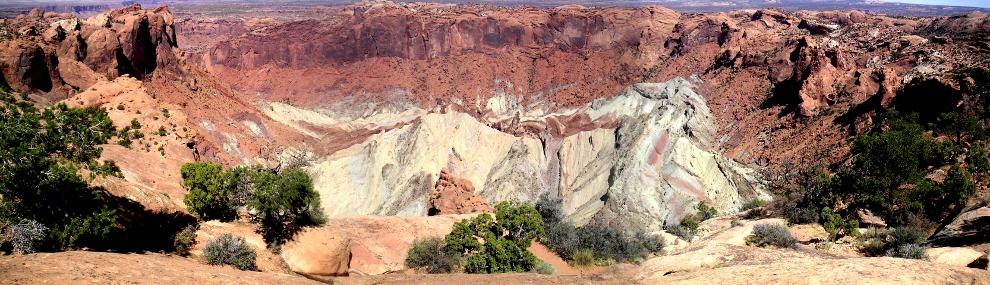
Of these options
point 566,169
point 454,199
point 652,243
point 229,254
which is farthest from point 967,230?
point 566,169

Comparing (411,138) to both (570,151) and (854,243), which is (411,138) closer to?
(570,151)

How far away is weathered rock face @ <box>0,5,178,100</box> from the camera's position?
38.6 meters

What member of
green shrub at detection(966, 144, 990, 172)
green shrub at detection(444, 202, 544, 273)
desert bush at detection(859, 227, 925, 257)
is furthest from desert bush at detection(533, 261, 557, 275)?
green shrub at detection(966, 144, 990, 172)

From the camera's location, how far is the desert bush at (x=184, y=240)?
1641cm

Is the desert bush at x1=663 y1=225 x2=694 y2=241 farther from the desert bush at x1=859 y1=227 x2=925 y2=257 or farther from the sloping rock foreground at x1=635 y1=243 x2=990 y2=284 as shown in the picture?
the sloping rock foreground at x1=635 y1=243 x2=990 y2=284

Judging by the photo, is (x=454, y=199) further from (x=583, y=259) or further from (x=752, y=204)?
(x=752, y=204)

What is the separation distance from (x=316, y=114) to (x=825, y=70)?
64.3 m

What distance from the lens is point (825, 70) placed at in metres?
58.8

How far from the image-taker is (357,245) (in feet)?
72.9

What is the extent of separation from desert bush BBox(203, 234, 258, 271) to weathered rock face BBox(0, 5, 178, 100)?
31.8 metres

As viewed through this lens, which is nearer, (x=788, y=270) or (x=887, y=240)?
(x=788, y=270)

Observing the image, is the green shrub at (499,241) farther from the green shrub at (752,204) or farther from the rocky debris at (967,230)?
the green shrub at (752,204)

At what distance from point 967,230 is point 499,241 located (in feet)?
51.0

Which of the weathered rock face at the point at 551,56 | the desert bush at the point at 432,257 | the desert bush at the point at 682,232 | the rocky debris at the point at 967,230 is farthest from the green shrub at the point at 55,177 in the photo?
the weathered rock face at the point at 551,56
